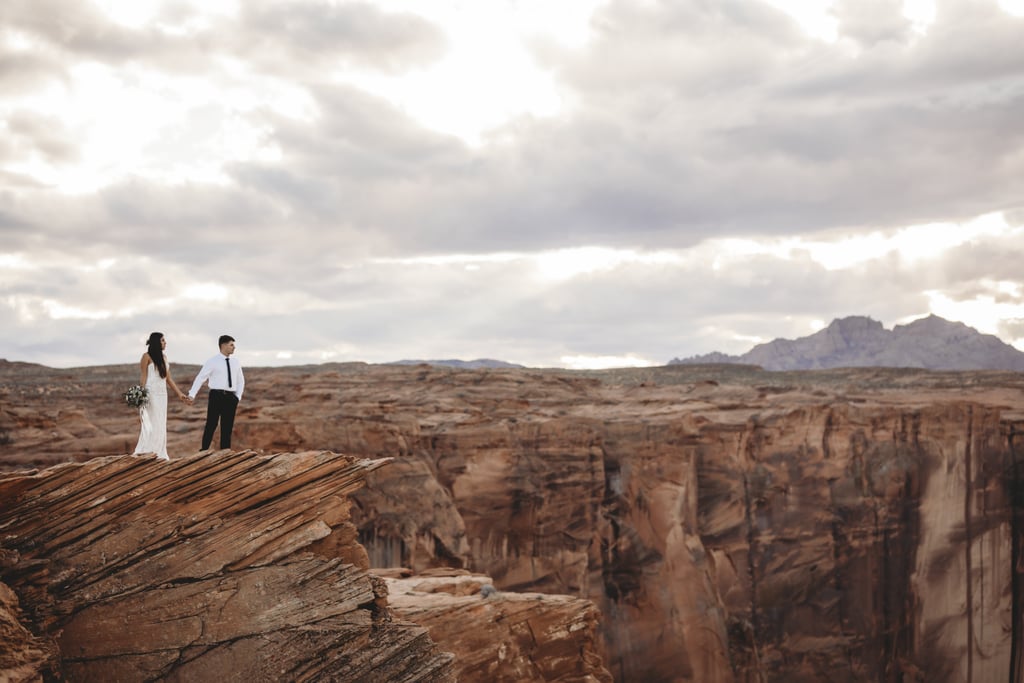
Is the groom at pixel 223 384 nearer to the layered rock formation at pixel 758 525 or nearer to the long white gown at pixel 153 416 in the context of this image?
the long white gown at pixel 153 416

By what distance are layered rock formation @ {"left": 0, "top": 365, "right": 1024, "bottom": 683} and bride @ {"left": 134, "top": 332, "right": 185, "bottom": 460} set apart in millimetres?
21669

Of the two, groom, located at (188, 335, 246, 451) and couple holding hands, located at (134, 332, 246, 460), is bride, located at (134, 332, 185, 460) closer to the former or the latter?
couple holding hands, located at (134, 332, 246, 460)

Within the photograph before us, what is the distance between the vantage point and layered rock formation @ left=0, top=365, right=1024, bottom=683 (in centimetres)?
3700

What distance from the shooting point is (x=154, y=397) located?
14.3 m

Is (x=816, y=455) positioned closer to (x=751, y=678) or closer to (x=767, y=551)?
(x=767, y=551)

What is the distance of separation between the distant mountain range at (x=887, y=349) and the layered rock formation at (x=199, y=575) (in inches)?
4276

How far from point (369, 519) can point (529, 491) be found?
868cm

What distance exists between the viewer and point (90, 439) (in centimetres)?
2680

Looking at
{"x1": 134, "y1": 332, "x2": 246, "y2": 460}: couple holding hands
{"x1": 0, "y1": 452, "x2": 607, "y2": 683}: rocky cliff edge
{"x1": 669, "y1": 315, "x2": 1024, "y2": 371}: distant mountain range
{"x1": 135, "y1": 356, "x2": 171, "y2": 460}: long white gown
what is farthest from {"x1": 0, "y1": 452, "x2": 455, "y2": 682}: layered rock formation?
{"x1": 669, "y1": 315, "x2": 1024, "y2": 371}: distant mountain range

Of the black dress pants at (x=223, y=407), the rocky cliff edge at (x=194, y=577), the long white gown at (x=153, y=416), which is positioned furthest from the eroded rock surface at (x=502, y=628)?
the long white gown at (x=153, y=416)

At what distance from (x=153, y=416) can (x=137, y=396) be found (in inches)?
18.7

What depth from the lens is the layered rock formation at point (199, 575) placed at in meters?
10.6

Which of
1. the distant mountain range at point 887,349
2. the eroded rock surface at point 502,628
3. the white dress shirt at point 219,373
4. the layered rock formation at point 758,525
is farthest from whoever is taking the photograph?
the distant mountain range at point 887,349

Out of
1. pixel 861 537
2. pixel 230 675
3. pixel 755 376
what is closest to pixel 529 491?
pixel 861 537
